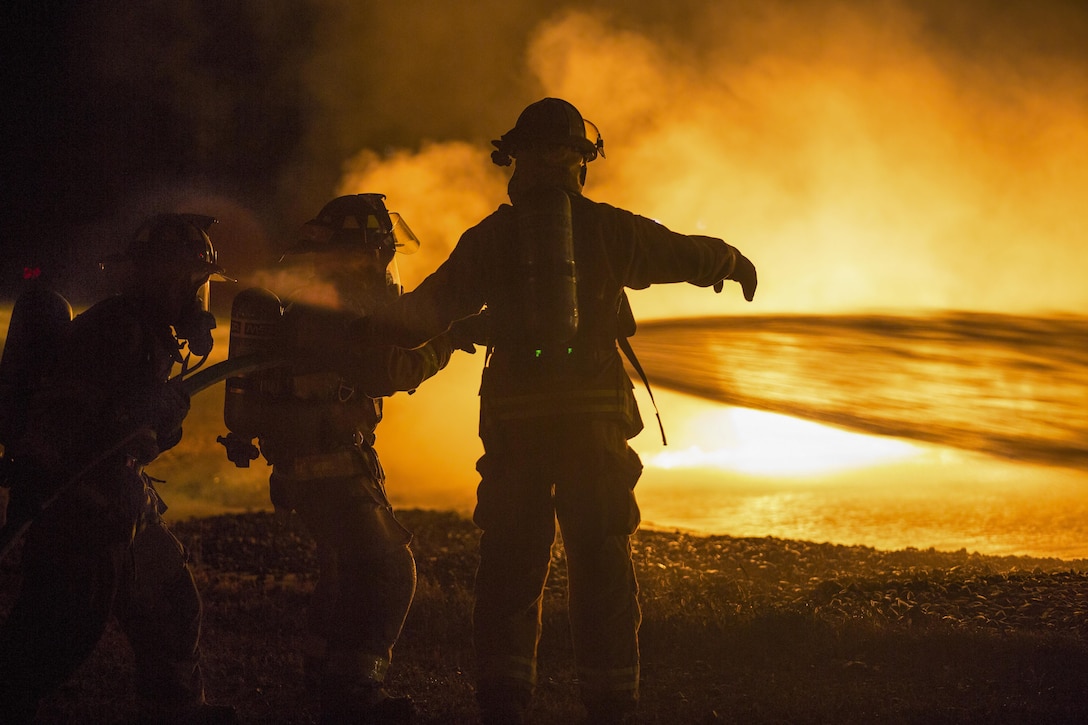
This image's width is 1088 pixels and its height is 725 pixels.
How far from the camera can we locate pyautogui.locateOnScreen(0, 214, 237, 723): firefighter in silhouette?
393cm

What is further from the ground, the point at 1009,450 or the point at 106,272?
the point at 106,272

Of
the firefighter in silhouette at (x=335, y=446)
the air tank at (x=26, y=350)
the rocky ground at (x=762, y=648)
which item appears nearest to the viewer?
the air tank at (x=26, y=350)

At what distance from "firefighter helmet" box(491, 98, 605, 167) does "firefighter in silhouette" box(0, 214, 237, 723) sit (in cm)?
162

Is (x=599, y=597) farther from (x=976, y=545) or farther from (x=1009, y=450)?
(x=976, y=545)

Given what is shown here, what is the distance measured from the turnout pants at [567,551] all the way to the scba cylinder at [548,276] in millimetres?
451

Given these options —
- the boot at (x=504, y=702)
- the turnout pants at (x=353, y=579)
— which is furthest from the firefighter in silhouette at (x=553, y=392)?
the turnout pants at (x=353, y=579)

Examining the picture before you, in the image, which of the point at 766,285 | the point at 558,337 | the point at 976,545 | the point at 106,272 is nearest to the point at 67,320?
the point at 106,272

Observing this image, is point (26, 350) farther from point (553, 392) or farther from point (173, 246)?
point (553, 392)

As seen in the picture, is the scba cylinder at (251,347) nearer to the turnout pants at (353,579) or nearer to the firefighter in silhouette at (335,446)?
the firefighter in silhouette at (335,446)

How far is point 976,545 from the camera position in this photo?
12.0 metres

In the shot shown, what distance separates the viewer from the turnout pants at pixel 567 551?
4086 millimetres

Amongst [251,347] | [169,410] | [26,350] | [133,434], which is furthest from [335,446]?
[26,350]

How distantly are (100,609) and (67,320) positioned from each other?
1.35 meters

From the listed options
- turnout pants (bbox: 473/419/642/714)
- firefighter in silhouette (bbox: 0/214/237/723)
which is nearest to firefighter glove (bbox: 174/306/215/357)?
firefighter in silhouette (bbox: 0/214/237/723)
